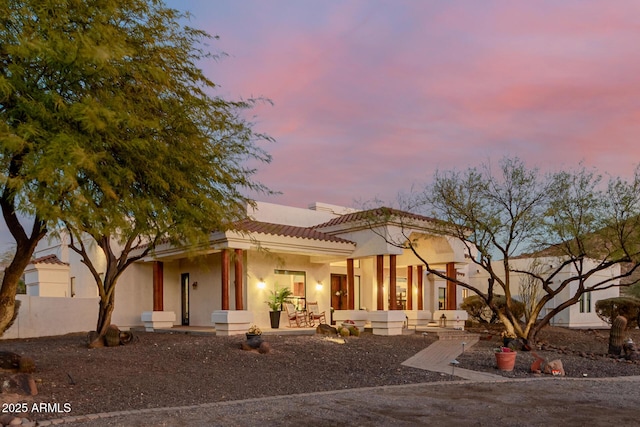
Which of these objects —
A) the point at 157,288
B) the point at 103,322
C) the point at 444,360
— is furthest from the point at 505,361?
the point at 157,288

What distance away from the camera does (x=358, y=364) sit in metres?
13.2

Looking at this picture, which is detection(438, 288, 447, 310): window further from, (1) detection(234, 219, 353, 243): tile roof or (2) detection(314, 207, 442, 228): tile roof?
(1) detection(234, 219, 353, 243): tile roof

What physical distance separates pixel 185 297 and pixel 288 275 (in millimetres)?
4433

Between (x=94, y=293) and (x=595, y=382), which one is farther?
(x=94, y=293)

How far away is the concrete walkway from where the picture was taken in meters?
12.3

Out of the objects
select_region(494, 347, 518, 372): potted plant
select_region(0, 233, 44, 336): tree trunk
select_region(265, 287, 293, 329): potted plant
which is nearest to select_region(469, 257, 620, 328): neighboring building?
select_region(265, 287, 293, 329): potted plant

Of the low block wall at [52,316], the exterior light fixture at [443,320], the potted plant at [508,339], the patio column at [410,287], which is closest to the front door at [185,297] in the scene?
the low block wall at [52,316]

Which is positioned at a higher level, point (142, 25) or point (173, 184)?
point (142, 25)

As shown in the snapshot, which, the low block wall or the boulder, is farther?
the low block wall

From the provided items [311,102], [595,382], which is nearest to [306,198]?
[311,102]

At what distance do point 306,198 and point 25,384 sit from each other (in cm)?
2030

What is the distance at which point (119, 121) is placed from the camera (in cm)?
755

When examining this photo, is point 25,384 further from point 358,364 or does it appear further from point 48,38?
point 358,364

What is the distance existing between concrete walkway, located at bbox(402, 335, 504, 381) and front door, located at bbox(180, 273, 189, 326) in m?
9.84
